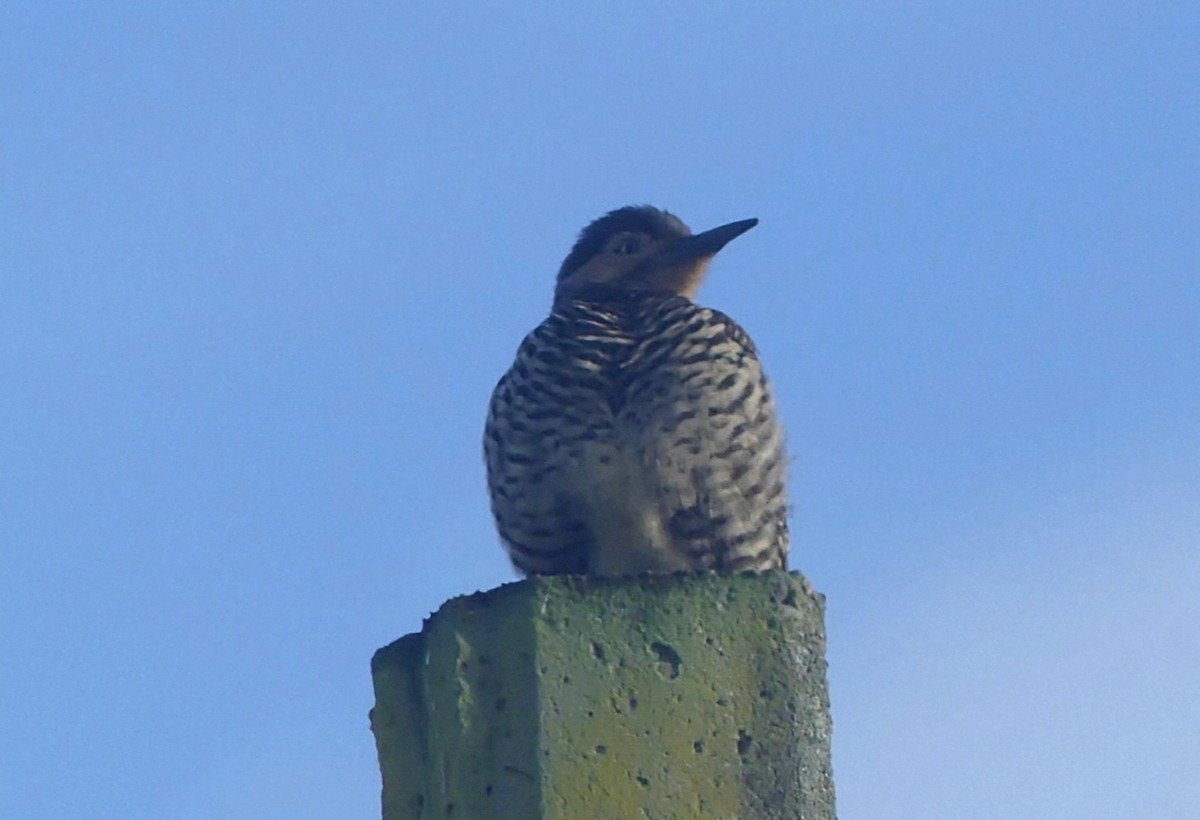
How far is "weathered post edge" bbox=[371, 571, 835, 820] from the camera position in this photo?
184 inches

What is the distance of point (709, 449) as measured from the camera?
23.4 ft

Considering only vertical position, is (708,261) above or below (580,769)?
above

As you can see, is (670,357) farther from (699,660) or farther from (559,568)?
(699,660)

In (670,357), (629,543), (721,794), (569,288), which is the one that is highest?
Answer: (569,288)

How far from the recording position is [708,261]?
8891mm

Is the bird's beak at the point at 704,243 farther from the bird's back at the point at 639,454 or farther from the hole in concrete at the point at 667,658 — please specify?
the hole in concrete at the point at 667,658

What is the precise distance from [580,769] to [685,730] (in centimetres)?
26

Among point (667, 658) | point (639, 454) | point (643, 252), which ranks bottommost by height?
point (667, 658)

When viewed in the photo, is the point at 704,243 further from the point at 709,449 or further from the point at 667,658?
the point at 667,658

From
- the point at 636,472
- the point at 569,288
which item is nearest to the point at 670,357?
the point at 636,472

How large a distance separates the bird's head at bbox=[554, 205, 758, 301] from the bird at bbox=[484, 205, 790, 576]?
0.96 m

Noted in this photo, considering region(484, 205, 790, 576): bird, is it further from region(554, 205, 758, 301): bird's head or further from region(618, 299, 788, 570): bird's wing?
region(554, 205, 758, 301): bird's head

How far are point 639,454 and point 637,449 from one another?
0.02 metres

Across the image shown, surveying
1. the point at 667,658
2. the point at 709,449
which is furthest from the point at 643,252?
the point at 667,658
